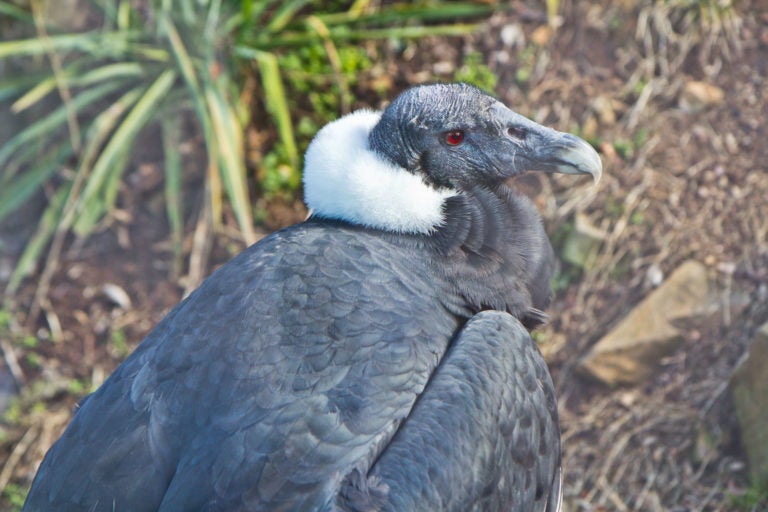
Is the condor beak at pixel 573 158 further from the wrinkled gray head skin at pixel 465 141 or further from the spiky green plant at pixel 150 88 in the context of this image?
the spiky green plant at pixel 150 88

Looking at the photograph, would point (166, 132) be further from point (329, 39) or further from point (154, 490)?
point (154, 490)

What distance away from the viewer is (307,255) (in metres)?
2.88

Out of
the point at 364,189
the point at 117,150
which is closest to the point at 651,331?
the point at 364,189

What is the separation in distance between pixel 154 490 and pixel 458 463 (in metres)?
0.88

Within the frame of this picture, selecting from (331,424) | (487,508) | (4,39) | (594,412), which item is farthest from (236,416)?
(4,39)

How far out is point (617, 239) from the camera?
4.57m

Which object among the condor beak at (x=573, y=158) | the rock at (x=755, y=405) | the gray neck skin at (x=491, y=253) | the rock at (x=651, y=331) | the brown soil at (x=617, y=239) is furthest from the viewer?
A: the rock at (x=651, y=331)

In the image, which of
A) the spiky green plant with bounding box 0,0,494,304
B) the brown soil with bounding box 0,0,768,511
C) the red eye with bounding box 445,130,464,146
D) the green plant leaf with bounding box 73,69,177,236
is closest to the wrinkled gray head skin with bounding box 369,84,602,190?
the red eye with bounding box 445,130,464,146

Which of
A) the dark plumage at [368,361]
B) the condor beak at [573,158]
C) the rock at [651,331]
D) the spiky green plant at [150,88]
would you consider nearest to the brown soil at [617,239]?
the rock at [651,331]

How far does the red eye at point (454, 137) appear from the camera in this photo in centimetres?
312

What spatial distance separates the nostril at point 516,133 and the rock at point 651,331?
4.82ft

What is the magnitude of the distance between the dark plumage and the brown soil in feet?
3.74

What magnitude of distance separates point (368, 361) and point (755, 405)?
6.41 ft

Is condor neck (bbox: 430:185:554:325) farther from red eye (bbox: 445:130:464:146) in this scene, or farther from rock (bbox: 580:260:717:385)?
rock (bbox: 580:260:717:385)
